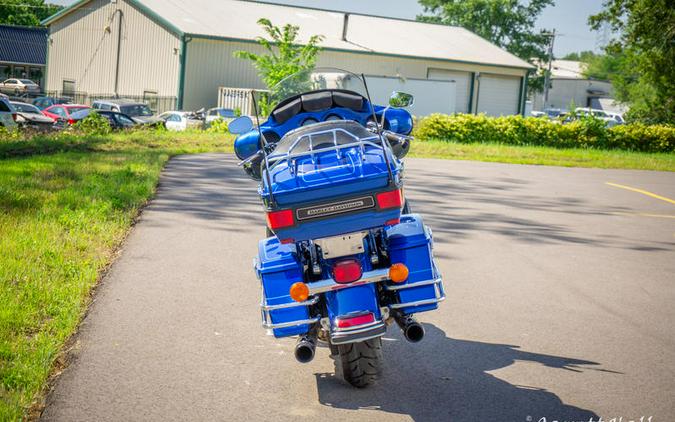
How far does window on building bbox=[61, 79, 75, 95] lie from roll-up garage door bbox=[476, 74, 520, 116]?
24.7 meters

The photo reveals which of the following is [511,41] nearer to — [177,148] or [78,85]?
[78,85]

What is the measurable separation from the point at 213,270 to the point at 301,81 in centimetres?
260

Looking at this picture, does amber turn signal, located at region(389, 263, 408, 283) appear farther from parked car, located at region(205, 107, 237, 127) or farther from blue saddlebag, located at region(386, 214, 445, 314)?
parked car, located at region(205, 107, 237, 127)

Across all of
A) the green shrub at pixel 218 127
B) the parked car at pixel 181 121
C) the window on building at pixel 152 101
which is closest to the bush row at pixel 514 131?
the green shrub at pixel 218 127

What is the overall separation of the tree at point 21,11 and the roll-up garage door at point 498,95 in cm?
6248

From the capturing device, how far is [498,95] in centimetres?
5150

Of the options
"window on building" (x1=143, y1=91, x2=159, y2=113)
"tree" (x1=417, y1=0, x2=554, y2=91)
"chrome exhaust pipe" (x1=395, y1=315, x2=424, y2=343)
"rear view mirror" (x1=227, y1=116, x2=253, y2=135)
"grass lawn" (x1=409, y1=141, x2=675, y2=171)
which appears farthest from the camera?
"tree" (x1=417, y1=0, x2=554, y2=91)

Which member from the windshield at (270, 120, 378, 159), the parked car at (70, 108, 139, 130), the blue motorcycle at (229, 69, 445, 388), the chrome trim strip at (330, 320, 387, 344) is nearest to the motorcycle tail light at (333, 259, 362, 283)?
the blue motorcycle at (229, 69, 445, 388)

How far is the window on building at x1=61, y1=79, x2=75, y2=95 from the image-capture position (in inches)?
1980

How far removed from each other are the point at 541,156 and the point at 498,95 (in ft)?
88.3

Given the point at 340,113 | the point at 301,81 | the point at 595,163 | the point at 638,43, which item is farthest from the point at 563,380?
the point at 638,43

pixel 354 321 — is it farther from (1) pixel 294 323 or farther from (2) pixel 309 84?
(2) pixel 309 84

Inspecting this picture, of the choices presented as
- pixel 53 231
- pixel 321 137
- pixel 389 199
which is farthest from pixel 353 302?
pixel 53 231

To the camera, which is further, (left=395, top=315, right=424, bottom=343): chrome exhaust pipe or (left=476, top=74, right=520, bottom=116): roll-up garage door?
(left=476, top=74, right=520, bottom=116): roll-up garage door
